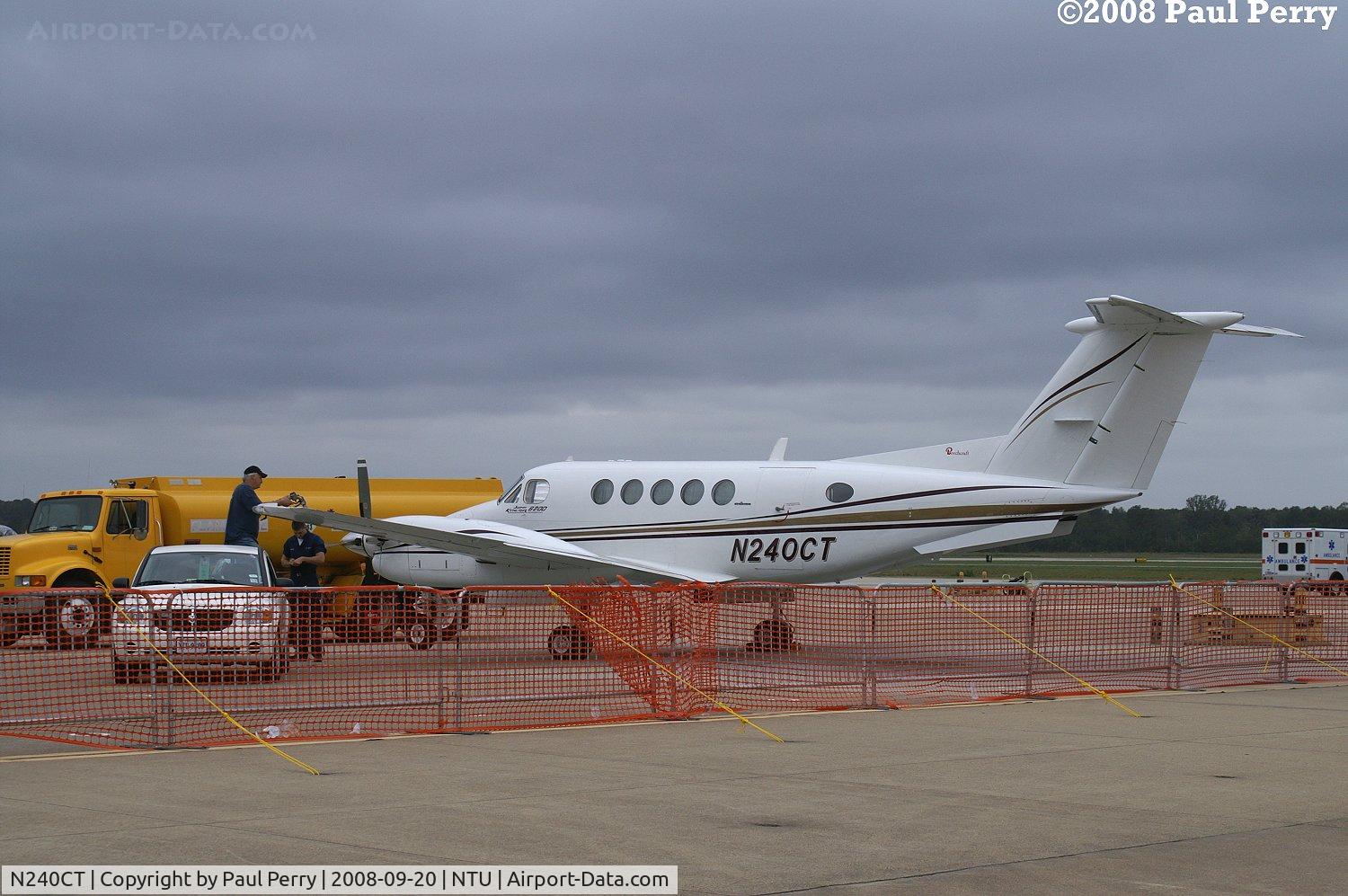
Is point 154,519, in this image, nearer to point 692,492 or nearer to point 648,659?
point 692,492

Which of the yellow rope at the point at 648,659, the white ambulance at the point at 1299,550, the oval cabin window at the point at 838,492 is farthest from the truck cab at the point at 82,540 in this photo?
the white ambulance at the point at 1299,550

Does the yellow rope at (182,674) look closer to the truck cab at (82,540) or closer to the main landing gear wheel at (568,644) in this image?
the main landing gear wheel at (568,644)

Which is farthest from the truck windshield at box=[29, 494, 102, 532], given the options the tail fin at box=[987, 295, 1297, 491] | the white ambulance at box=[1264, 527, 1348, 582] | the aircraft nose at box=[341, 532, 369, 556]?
the white ambulance at box=[1264, 527, 1348, 582]

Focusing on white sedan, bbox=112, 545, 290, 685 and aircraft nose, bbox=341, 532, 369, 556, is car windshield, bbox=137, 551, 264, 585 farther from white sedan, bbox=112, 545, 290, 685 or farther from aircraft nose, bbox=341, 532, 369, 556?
aircraft nose, bbox=341, 532, 369, 556

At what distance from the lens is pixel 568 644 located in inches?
583

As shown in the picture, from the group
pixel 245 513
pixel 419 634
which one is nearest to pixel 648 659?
pixel 419 634

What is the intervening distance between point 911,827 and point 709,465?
16142mm

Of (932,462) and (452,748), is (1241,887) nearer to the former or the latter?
(452,748)

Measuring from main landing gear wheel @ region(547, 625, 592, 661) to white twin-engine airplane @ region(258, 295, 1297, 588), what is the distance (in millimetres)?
6213

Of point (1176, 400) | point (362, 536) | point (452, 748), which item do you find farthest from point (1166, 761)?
point (362, 536)

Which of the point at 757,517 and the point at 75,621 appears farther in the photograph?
the point at 757,517

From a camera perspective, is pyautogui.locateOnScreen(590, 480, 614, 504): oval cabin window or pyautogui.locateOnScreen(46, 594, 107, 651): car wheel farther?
pyautogui.locateOnScreen(590, 480, 614, 504): oval cabin window

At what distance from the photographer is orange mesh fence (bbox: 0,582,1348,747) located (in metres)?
12.3

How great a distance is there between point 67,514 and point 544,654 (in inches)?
583
